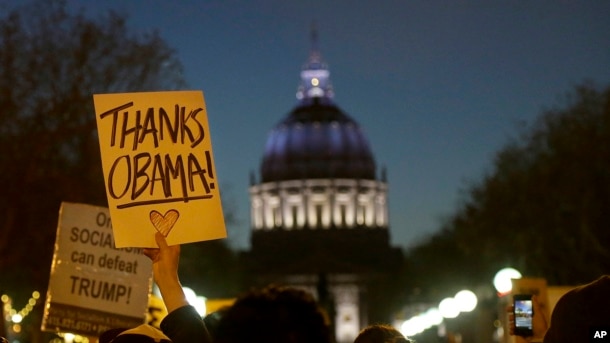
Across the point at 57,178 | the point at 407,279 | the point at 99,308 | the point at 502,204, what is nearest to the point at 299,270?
the point at 407,279

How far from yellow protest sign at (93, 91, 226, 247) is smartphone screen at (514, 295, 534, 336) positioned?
2611mm

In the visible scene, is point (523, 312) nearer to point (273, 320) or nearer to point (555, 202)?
point (273, 320)

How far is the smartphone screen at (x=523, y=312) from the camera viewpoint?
778 cm

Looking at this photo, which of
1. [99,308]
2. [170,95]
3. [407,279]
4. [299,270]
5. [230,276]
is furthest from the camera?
[299,270]

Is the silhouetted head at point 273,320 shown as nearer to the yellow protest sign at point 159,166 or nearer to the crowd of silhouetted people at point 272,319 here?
the crowd of silhouetted people at point 272,319

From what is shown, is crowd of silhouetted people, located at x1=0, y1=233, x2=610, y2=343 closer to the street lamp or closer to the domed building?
the street lamp

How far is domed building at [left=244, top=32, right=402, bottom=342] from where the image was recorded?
14238cm

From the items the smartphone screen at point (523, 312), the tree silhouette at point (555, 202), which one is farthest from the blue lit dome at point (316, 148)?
the smartphone screen at point (523, 312)

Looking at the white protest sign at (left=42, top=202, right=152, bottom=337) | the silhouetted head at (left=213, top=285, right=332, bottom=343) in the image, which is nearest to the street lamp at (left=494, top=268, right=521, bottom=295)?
the white protest sign at (left=42, top=202, right=152, bottom=337)

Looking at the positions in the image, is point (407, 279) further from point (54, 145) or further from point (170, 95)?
point (170, 95)

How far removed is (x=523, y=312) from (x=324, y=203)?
498ft

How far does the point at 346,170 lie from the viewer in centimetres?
16212

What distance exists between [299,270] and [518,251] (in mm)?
95602

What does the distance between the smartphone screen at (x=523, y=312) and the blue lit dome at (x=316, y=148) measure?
498ft
